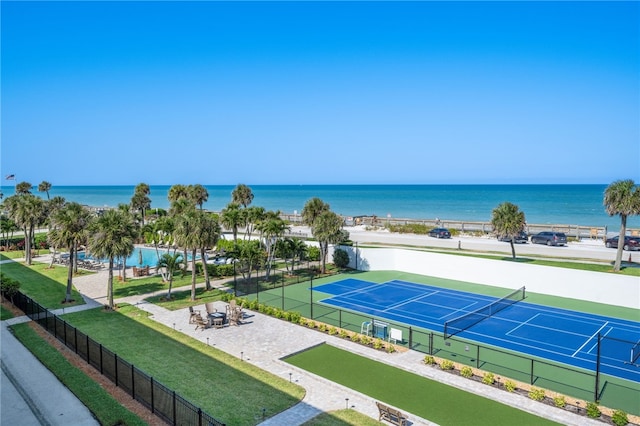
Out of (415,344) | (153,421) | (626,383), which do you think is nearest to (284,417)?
(153,421)

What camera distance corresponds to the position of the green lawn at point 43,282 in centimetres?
2722

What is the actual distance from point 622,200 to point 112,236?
32869 mm

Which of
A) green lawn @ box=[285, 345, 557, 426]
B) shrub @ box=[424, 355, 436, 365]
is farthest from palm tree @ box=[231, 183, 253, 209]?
shrub @ box=[424, 355, 436, 365]

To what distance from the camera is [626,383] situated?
1688cm

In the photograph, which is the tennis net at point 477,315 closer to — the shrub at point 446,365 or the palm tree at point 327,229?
the shrub at point 446,365

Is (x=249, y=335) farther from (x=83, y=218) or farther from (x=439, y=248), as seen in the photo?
(x=439, y=248)

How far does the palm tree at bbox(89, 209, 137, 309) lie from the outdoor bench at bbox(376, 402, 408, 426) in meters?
17.3

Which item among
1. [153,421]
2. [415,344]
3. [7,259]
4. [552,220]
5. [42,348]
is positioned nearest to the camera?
[153,421]

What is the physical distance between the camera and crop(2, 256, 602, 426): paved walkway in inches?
548

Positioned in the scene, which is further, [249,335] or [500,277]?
[500,277]

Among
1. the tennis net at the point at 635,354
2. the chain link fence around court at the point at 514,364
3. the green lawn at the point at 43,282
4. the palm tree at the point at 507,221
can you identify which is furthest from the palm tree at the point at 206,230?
the palm tree at the point at 507,221

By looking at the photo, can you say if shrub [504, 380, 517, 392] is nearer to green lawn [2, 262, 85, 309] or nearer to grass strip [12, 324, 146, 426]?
grass strip [12, 324, 146, 426]

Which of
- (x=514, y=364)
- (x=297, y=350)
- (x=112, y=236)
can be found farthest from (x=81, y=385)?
(x=514, y=364)

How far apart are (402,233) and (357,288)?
2606cm
